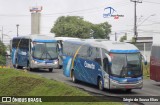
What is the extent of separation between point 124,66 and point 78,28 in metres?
80.4

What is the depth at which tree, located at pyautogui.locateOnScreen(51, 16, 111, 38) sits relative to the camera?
104 m

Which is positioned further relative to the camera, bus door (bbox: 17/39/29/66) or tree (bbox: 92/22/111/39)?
tree (bbox: 92/22/111/39)

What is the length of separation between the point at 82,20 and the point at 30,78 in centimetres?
8982

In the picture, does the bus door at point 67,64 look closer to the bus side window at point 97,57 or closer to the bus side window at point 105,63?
the bus side window at point 97,57

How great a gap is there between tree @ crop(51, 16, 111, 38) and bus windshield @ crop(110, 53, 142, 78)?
257 ft

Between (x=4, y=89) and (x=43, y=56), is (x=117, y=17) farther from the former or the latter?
(x=4, y=89)

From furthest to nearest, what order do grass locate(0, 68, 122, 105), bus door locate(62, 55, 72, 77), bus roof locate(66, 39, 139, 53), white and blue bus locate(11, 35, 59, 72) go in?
1. white and blue bus locate(11, 35, 59, 72)
2. bus door locate(62, 55, 72, 77)
3. bus roof locate(66, 39, 139, 53)
4. grass locate(0, 68, 122, 105)

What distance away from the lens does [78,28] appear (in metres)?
104

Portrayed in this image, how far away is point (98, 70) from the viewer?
81.9ft

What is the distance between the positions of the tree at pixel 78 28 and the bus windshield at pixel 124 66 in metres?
78.2

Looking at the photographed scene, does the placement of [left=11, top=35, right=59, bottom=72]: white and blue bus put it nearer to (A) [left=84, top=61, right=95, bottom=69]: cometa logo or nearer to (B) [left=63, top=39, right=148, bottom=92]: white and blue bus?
(A) [left=84, top=61, right=95, bottom=69]: cometa logo

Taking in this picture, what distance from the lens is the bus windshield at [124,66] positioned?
23.7m

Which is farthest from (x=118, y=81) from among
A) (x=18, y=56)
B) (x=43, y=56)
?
(x=18, y=56)

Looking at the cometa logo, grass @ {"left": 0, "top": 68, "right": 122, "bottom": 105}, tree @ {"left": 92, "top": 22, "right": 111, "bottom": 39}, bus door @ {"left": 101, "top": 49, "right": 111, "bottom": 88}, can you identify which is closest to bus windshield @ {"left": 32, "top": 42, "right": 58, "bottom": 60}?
the cometa logo
